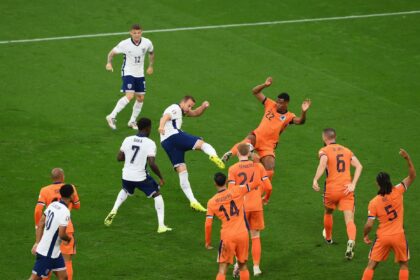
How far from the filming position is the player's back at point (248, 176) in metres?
16.5

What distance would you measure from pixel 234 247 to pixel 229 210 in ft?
2.14

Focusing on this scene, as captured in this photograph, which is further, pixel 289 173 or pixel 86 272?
pixel 289 173

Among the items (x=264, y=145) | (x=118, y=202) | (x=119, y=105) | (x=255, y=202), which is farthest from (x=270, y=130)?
(x=119, y=105)

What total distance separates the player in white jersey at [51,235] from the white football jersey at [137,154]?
3.22 m

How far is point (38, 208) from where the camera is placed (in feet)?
53.9

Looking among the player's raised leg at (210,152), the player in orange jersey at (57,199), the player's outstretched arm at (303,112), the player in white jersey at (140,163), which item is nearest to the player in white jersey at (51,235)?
the player in orange jersey at (57,199)

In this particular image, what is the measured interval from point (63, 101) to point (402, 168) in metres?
9.90

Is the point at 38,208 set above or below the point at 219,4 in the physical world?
below

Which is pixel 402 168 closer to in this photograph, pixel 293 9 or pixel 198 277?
pixel 198 277

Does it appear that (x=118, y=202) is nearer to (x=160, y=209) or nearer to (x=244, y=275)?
(x=160, y=209)

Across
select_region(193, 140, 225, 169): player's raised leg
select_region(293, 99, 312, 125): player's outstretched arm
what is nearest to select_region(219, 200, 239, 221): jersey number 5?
select_region(193, 140, 225, 169): player's raised leg

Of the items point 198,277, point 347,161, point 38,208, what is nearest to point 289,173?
point 347,161

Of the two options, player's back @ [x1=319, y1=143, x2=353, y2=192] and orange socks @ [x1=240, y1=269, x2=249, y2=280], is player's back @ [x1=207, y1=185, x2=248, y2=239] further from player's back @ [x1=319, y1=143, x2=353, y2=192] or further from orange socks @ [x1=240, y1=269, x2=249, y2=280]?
player's back @ [x1=319, y1=143, x2=353, y2=192]

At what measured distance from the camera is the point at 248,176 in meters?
16.7
